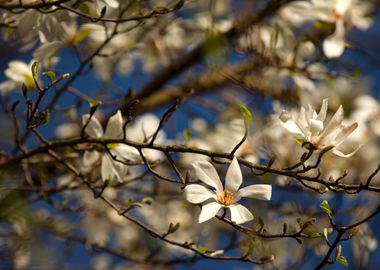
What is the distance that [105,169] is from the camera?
1.05 meters

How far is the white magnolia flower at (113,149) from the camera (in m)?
1.03

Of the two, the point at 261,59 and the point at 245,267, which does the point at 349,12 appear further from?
the point at 245,267

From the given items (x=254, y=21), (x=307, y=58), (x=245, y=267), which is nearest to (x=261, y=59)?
(x=254, y=21)

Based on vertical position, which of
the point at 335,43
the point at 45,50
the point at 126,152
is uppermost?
the point at 45,50

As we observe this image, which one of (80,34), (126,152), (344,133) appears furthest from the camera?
(80,34)

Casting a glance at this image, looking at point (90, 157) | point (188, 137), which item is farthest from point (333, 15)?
point (90, 157)

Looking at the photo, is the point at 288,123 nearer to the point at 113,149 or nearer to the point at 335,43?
the point at 113,149

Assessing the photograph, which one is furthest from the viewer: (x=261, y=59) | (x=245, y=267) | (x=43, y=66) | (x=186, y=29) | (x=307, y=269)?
(x=245, y=267)

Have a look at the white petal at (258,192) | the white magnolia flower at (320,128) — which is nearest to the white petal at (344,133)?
the white magnolia flower at (320,128)

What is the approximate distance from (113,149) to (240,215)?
0.25 m

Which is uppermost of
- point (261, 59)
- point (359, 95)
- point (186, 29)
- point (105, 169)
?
point (105, 169)

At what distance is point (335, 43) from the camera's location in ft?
4.65

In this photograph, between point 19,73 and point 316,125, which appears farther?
point 19,73

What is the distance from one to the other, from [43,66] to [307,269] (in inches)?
30.5
